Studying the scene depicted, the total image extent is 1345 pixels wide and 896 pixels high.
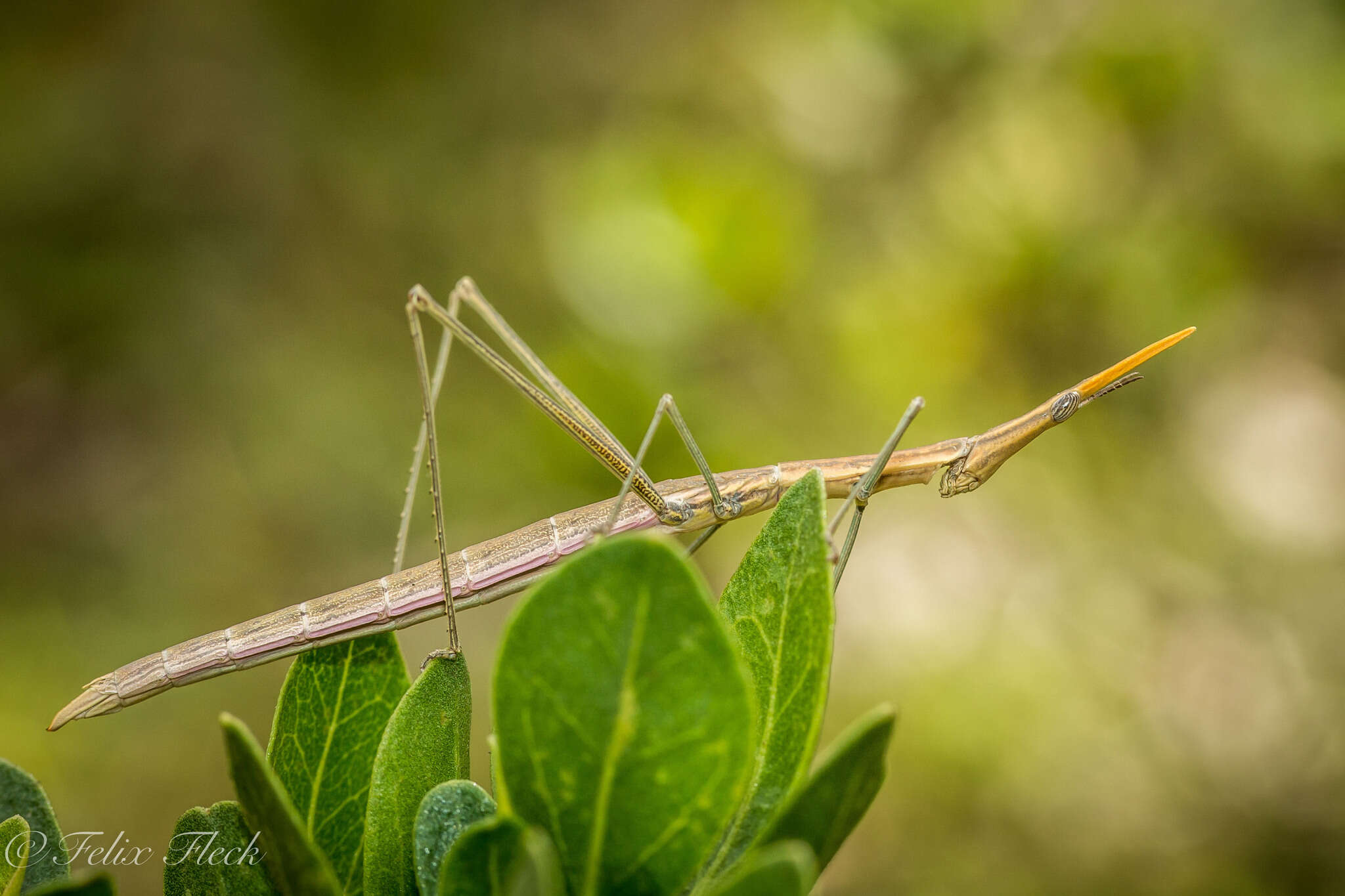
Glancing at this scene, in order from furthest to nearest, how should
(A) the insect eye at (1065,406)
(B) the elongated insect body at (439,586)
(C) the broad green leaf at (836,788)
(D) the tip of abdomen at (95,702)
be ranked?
1. (A) the insect eye at (1065,406)
2. (B) the elongated insect body at (439,586)
3. (D) the tip of abdomen at (95,702)
4. (C) the broad green leaf at (836,788)

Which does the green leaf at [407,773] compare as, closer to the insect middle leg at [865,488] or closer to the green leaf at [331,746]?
the green leaf at [331,746]

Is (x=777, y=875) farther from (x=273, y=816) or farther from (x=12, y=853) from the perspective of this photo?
(x=12, y=853)

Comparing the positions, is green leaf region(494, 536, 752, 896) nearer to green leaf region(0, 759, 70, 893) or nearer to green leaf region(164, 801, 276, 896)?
green leaf region(164, 801, 276, 896)

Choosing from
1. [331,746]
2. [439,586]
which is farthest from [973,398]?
[331,746]

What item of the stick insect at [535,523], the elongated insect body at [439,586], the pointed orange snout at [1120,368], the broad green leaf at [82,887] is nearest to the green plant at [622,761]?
the broad green leaf at [82,887]

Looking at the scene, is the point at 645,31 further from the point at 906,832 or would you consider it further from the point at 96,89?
the point at 906,832

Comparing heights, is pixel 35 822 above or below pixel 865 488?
below
